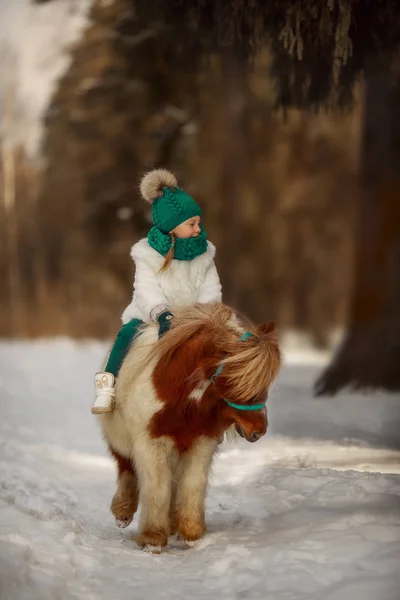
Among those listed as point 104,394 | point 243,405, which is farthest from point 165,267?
point 243,405

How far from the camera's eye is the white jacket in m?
4.48

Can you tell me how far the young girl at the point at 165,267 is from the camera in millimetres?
4473

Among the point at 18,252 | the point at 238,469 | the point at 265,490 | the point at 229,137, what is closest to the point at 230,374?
the point at 265,490

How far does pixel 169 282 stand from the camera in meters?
4.55

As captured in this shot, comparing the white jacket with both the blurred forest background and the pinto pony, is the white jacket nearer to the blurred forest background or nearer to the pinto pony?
the pinto pony

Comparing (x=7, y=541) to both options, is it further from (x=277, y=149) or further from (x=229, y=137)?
(x=277, y=149)

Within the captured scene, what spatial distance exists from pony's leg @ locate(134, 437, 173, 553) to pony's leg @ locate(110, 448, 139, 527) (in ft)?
1.55

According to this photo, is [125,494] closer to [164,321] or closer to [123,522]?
[123,522]

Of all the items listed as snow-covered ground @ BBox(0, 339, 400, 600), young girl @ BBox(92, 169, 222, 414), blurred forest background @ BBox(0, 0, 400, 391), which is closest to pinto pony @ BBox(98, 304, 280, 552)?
young girl @ BBox(92, 169, 222, 414)

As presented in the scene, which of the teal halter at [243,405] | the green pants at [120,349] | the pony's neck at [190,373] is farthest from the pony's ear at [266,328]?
the green pants at [120,349]

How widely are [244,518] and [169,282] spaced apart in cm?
151

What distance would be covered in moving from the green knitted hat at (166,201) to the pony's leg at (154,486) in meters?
1.24

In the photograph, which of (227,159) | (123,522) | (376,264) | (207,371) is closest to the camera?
(207,371)

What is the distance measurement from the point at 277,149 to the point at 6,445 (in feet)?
48.2
